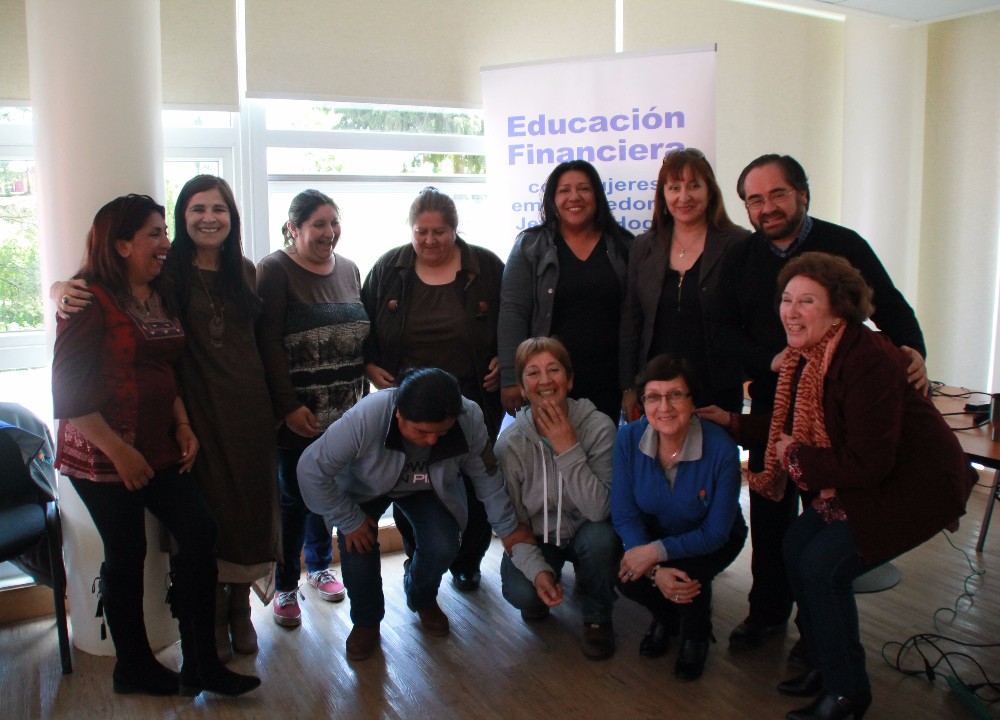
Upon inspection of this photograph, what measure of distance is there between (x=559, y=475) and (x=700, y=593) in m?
0.57

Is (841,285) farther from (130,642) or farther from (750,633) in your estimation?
(130,642)

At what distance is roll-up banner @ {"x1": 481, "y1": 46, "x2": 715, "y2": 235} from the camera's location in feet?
12.0

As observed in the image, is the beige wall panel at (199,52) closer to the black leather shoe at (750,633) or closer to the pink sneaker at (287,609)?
the pink sneaker at (287,609)

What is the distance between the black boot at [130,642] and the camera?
7.71 ft

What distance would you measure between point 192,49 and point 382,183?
0.97 meters

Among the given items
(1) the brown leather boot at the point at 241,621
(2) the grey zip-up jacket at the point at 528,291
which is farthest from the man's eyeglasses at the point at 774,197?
(1) the brown leather boot at the point at 241,621

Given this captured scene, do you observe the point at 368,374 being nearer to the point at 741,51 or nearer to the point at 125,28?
the point at 125,28

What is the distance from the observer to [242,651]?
276cm

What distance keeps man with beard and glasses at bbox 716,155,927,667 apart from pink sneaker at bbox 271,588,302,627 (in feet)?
4.96

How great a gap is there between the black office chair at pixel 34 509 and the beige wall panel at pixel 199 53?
1.47 m

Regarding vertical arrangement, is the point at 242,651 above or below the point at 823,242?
below

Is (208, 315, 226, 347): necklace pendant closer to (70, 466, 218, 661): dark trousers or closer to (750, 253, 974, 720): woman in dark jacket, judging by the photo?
(70, 466, 218, 661): dark trousers

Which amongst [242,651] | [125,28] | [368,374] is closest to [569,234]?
[368,374]

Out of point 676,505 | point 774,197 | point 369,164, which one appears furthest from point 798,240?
point 369,164
